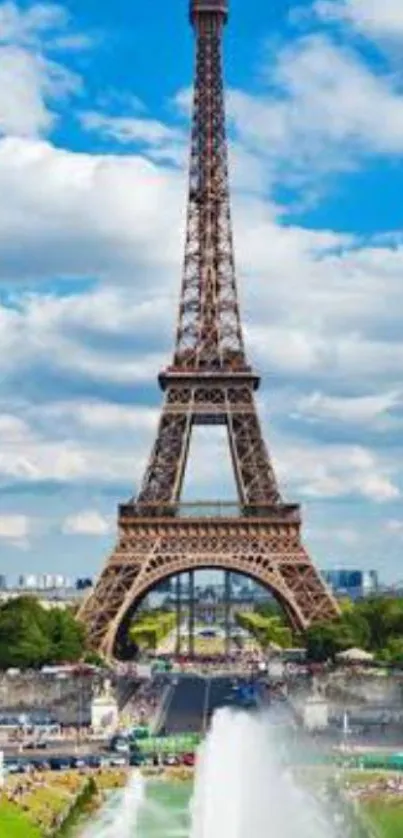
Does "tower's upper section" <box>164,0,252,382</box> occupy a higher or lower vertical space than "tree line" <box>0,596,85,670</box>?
higher

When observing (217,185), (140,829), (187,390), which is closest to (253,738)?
(140,829)

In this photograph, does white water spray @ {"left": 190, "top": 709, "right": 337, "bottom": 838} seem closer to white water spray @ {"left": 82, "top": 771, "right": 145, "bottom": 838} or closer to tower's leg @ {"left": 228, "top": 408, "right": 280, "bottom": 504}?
white water spray @ {"left": 82, "top": 771, "right": 145, "bottom": 838}

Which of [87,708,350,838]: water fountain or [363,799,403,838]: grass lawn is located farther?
[363,799,403,838]: grass lawn

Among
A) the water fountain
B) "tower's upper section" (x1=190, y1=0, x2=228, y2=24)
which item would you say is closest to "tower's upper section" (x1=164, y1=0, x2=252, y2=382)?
"tower's upper section" (x1=190, y1=0, x2=228, y2=24)

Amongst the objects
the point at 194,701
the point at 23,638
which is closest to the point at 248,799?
the point at 194,701

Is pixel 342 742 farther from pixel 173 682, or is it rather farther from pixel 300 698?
pixel 173 682

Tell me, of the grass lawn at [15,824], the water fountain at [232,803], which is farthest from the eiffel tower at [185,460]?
the grass lawn at [15,824]
